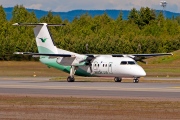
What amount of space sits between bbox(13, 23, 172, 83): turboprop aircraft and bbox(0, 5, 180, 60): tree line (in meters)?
43.4

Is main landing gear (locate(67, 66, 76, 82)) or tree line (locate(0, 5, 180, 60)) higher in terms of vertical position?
tree line (locate(0, 5, 180, 60))

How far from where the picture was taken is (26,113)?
76.9 ft

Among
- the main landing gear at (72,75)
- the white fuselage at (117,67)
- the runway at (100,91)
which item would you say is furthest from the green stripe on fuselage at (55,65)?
the runway at (100,91)

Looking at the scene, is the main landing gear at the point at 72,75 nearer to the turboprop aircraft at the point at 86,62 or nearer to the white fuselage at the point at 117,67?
the turboprop aircraft at the point at 86,62

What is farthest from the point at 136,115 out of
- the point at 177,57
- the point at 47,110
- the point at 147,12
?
the point at 147,12

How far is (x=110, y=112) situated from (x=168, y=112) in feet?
6.98

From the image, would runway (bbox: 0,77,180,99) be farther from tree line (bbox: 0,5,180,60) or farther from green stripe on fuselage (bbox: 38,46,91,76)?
tree line (bbox: 0,5,180,60)

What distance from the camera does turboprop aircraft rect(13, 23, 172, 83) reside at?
5034cm

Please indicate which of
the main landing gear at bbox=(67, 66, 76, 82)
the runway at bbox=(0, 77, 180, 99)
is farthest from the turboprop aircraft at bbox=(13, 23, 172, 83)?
the runway at bbox=(0, 77, 180, 99)

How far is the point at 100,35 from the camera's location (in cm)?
11844

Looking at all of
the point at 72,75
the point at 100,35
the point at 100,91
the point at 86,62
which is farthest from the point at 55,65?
the point at 100,35

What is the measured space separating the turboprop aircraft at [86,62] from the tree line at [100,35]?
142 ft

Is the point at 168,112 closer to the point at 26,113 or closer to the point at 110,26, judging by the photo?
the point at 26,113

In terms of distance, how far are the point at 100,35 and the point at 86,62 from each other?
65.8 meters
